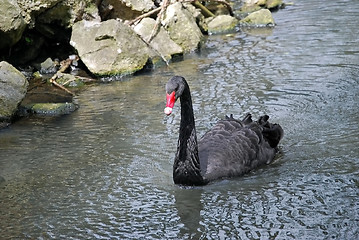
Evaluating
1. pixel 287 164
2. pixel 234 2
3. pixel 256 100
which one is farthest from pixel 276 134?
pixel 234 2

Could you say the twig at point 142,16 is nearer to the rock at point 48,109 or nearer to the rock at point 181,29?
the rock at point 181,29

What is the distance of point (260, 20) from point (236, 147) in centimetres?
938


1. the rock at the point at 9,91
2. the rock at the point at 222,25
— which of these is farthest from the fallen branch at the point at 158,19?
the rock at the point at 9,91

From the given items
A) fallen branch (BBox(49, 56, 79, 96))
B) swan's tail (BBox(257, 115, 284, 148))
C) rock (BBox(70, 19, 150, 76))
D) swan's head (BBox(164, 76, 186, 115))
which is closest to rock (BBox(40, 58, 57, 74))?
fallen branch (BBox(49, 56, 79, 96))

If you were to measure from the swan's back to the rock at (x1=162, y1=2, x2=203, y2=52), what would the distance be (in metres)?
6.44

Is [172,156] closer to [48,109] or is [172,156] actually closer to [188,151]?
[188,151]

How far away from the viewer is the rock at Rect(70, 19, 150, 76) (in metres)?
11.4

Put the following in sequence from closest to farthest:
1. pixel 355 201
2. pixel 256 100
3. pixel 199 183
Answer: pixel 355 201 → pixel 199 183 → pixel 256 100

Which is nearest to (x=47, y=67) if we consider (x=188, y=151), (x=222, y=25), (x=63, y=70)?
(x=63, y=70)

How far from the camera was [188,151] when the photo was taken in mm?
5902

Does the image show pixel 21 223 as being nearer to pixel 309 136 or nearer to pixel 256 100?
pixel 309 136

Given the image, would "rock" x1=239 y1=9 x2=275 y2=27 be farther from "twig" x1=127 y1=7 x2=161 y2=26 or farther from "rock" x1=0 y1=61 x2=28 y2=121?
"rock" x1=0 y1=61 x2=28 y2=121

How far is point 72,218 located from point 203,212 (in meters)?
1.30

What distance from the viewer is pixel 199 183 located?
6.00m
